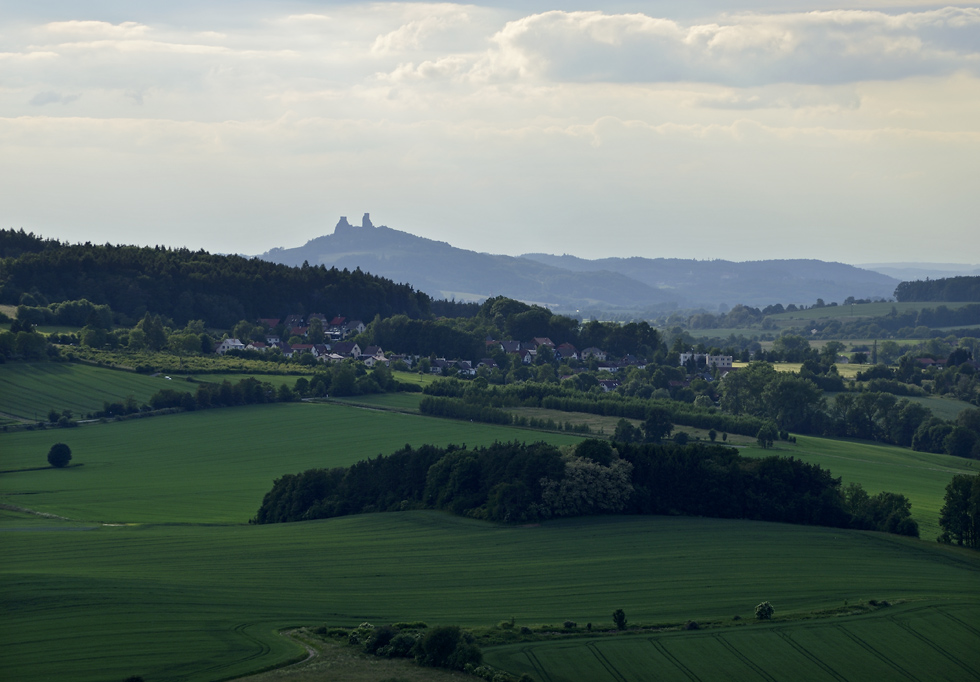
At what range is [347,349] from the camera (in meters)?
134

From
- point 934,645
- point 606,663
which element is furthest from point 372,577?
point 934,645

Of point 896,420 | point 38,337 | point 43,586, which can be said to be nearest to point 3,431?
point 38,337

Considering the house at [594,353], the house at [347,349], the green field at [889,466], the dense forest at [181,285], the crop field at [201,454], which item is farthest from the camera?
the house at [594,353]

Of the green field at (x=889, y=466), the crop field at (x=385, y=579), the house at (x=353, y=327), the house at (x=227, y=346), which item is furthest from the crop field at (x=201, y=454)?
the house at (x=353, y=327)

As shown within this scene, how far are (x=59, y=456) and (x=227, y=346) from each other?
2151 inches

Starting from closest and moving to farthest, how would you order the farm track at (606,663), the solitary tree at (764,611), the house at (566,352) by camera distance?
the farm track at (606,663) → the solitary tree at (764,611) → the house at (566,352)

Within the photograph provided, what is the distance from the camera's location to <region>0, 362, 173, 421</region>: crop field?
86.1 m

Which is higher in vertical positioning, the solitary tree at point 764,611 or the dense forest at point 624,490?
the dense forest at point 624,490

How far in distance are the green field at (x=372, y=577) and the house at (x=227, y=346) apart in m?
54.5

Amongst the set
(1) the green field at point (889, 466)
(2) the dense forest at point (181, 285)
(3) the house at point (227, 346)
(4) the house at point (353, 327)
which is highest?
(2) the dense forest at point (181, 285)

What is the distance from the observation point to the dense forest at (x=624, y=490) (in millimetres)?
54781

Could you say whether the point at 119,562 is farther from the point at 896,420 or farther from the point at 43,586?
the point at 896,420

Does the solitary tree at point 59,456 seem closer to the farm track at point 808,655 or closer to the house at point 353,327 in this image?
the farm track at point 808,655

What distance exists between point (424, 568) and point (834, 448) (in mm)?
52872
